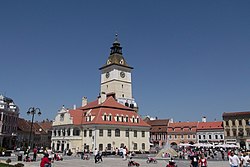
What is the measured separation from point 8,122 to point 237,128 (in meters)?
63.8

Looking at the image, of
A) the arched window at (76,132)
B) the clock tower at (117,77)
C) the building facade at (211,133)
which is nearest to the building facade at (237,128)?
the building facade at (211,133)

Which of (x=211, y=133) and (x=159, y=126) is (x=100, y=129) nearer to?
(x=211, y=133)

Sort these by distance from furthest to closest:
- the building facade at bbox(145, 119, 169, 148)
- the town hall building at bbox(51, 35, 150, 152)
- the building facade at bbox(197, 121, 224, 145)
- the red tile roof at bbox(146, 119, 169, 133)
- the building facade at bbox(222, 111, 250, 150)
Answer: the red tile roof at bbox(146, 119, 169, 133), the building facade at bbox(145, 119, 169, 148), the building facade at bbox(197, 121, 224, 145), the building facade at bbox(222, 111, 250, 150), the town hall building at bbox(51, 35, 150, 152)

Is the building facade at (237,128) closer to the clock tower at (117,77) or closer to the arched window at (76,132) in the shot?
the clock tower at (117,77)

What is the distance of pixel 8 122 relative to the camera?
240 ft

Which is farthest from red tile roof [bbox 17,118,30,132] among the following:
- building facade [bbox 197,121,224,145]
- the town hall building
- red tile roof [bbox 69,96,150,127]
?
building facade [bbox 197,121,224,145]

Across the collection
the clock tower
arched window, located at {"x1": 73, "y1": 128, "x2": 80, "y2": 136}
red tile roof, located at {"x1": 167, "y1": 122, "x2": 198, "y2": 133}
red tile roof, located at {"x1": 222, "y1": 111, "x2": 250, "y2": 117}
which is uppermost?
the clock tower

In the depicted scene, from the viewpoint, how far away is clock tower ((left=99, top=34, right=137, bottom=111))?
306 feet

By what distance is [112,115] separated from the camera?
199ft

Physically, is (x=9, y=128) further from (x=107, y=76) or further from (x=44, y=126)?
(x=107, y=76)

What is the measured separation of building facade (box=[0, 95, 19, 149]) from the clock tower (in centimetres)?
2988

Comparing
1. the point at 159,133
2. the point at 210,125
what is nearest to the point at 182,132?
the point at 159,133

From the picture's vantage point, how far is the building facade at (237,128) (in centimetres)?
8200

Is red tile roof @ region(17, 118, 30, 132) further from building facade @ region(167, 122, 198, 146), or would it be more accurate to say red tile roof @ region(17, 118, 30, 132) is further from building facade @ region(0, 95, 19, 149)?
building facade @ region(167, 122, 198, 146)
